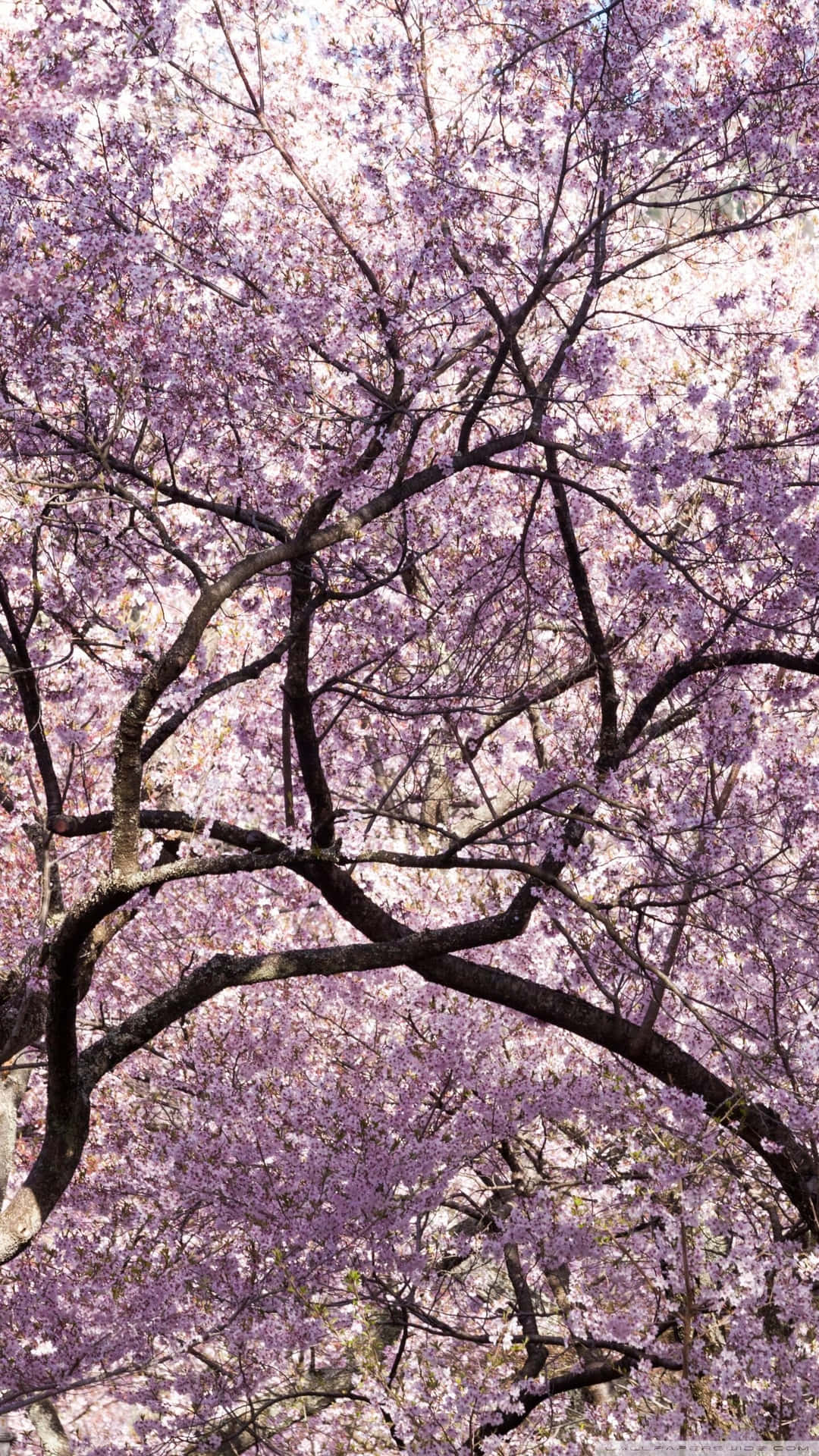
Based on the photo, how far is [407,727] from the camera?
923cm

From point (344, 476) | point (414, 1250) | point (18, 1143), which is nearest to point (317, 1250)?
point (414, 1250)

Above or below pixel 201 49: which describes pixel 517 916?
below

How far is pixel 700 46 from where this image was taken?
693 centimetres

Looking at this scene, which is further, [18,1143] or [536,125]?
[18,1143]

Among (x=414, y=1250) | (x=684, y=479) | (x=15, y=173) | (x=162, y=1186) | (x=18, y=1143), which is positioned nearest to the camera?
(x=684, y=479)

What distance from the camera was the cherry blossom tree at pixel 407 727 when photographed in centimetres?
611

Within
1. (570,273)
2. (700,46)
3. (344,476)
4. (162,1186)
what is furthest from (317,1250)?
(700,46)

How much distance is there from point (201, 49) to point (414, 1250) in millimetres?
7470

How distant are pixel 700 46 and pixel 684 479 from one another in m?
2.44

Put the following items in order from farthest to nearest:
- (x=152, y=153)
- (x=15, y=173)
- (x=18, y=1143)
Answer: (x=18, y=1143) < (x=15, y=173) < (x=152, y=153)

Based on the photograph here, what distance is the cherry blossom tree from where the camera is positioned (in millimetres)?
6113

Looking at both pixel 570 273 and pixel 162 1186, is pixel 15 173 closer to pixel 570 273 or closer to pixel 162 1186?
pixel 570 273

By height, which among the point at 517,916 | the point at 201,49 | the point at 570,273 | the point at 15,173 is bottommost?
the point at 517,916

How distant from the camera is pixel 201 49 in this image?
27.3 ft
